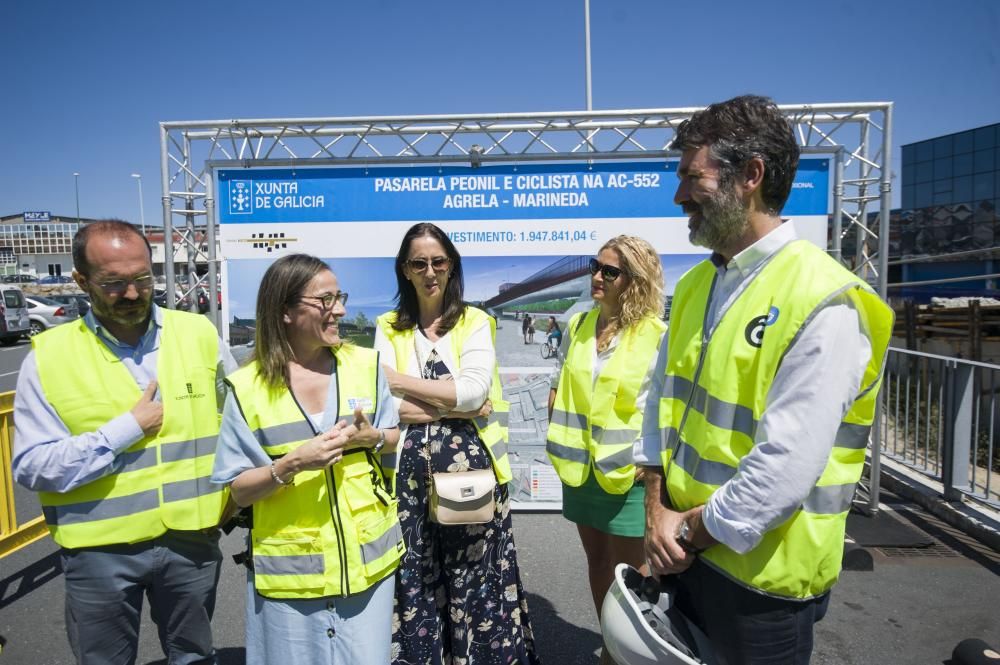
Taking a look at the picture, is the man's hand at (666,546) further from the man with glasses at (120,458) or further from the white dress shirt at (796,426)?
the man with glasses at (120,458)

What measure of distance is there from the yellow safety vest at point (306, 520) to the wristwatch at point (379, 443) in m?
0.07

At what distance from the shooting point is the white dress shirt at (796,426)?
1.43 metres

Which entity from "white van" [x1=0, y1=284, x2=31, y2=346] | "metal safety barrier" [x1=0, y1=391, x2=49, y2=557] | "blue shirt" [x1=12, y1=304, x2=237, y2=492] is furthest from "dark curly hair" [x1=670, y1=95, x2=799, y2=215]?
"white van" [x1=0, y1=284, x2=31, y2=346]

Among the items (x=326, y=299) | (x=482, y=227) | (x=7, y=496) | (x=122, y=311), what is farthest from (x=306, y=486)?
(x=7, y=496)

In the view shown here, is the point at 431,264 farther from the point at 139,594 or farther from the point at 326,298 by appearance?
the point at 139,594

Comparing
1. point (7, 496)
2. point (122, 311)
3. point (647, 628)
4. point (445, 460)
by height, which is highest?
point (122, 311)

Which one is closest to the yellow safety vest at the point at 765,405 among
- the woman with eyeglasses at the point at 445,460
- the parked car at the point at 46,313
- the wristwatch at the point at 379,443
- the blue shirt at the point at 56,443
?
the wristwatch at the point at 379,443

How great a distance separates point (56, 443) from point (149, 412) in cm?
28

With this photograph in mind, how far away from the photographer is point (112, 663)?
212 centimetres

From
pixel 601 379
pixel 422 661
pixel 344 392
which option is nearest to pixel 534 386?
pixel 601 379

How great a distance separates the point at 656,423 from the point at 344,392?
3.41 ft

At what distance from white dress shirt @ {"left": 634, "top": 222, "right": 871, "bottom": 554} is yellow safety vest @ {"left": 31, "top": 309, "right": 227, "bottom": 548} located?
70.3 inches

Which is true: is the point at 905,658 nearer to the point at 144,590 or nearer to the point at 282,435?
the point at 282,435

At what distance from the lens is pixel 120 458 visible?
207 centimetres
